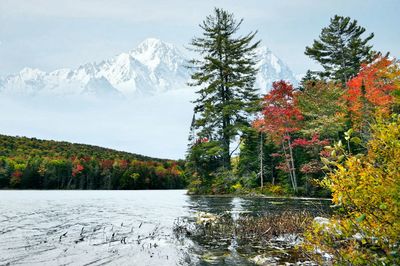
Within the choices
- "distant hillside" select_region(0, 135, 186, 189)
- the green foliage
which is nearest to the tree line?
the green foliage

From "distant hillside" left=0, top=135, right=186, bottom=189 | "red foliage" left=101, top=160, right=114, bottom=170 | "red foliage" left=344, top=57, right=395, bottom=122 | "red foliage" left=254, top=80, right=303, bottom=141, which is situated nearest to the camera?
"red foliage" left=344, top=57, right=395, bottom=122

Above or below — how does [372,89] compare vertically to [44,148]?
below

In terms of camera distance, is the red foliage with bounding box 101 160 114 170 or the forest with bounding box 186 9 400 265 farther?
the red foliage with bounding box 101 160 114 170

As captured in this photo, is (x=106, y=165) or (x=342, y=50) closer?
(x=342, y=50)

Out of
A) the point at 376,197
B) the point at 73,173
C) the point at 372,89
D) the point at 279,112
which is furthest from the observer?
the point at 73,173

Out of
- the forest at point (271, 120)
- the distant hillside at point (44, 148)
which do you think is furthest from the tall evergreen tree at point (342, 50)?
the distant hillside at point (44, 148)

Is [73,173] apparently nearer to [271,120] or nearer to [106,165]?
[106,165]

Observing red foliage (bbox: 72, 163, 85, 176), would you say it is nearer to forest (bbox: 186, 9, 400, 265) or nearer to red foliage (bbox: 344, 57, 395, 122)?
forest (bbox: 186, 9, 400, 265)

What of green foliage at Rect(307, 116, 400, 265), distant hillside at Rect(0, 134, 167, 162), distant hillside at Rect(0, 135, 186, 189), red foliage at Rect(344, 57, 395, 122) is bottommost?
green foliage at Rect(307, 116, 400, 265)

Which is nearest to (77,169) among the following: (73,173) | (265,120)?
(73,173)

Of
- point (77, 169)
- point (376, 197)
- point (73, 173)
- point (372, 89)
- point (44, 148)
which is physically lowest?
point (376, 197)

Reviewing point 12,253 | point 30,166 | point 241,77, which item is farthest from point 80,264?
point 30,166

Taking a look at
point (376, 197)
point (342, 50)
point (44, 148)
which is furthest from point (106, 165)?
point (376, 197)

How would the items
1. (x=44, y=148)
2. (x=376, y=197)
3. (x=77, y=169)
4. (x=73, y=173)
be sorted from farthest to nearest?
(x=44, y=148) → (x=73, y=173) → (x=77, y=169) → (x=376, y=197)
